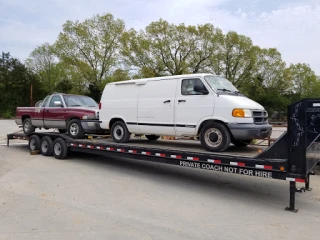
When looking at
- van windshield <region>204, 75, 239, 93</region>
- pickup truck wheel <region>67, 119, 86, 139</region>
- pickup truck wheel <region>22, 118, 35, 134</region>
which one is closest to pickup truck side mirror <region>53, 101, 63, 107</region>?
pickup truck wheel <region>67, 119, 86, 139</region>

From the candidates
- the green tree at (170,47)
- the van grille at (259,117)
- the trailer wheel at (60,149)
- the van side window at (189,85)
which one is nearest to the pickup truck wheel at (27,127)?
the trailer wheel at (60,149)

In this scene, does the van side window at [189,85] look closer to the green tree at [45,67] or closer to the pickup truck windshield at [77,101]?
the pickup truck windshield at [77,101]

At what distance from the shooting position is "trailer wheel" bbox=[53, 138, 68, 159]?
10.4 m

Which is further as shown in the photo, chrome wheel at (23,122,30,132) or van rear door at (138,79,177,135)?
chrome wheel at (23,122,30,132)

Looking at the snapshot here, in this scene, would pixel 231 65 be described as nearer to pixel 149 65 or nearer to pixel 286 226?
pixel 149 65

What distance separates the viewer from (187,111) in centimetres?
725

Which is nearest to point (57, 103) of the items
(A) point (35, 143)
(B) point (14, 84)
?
(A) point (35, 143)

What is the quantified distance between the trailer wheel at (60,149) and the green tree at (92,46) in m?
32.5

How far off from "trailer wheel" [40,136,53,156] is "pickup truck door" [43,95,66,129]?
1.77 feet

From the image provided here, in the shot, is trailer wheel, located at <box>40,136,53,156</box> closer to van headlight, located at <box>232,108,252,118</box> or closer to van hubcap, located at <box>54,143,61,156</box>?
van hubcap, located at <box>54,143,61,156</box>

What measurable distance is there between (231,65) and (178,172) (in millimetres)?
38767

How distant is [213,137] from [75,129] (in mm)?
5593

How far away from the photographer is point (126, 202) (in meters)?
6.04

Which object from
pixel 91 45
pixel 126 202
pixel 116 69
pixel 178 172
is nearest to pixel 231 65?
pixel 116 69
